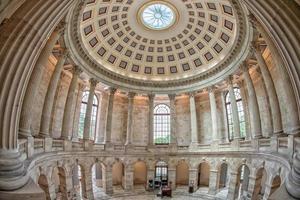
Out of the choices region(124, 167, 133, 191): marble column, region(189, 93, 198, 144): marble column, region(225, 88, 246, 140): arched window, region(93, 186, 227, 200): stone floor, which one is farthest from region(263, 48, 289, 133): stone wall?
region(124, 167, 133, 191): marble column

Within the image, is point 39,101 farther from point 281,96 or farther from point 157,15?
point 281,96

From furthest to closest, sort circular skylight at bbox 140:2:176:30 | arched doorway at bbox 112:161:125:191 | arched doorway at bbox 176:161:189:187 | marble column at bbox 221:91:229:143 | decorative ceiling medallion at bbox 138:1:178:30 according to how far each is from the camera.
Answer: arched doorway at bbox 176:161:189:187
arched doorway at bbox 112:161:125:191
marble column at bbox 221:91:229:143
circular skylight at bbox 140:2:176:30
decorative ceiling medallion at bbox 138:1:178:30

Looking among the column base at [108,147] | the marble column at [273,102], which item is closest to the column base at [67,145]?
the column base at [108,147]

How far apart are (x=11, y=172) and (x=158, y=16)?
2478cm

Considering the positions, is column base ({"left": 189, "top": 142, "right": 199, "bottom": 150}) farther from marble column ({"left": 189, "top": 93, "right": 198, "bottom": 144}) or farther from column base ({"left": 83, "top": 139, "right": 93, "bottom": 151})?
column base ({"left": 83, "top": 139, "right": 93, "bottom": 151})

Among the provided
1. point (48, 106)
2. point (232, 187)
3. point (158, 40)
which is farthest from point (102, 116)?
point (232, 187)

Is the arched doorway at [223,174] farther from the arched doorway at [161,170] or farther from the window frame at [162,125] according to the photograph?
the window frame at [162,125]

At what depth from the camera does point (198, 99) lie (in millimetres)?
35375

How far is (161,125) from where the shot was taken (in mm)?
37375

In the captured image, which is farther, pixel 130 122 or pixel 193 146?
pixel 130 122

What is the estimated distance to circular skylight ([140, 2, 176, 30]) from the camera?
1089 inches

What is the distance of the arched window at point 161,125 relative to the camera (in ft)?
121

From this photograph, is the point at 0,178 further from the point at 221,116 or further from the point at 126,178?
the point at 221,116

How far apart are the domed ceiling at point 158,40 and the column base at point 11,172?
607 inches
